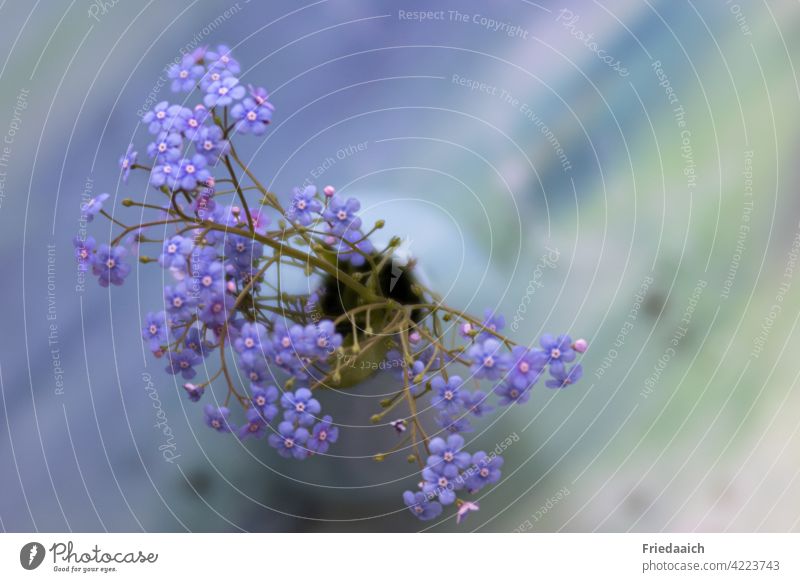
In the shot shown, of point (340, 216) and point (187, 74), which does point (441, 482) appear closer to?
point (340, 216)

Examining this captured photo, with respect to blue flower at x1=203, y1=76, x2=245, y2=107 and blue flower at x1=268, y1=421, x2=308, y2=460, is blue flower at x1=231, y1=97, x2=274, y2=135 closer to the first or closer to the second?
blue flower at x1=203, y1=76, x2=245, y2=107

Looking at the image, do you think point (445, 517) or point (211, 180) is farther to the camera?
point (445, 517)

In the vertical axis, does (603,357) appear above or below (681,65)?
below

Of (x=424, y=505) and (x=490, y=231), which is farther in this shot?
(x=490, y=231)

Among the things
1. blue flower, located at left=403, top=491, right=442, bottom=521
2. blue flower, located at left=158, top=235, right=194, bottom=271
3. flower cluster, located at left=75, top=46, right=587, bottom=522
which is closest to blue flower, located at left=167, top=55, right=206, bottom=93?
flower cluster, located at left=75, top=46, right=587, bottom=522

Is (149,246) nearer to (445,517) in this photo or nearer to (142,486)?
(142,486)

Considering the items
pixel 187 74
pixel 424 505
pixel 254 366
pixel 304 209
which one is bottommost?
pixel 424 505

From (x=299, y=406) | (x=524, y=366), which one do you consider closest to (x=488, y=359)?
(x=524, y=366)
